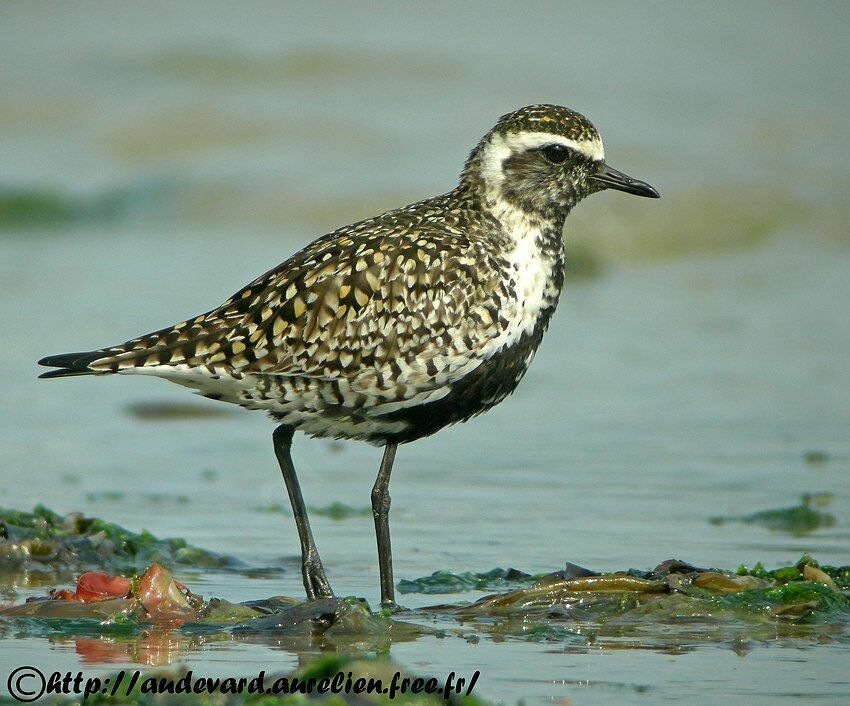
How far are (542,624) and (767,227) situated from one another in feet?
36.9

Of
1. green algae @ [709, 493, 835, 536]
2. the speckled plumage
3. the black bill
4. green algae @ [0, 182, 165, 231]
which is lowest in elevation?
green algae @ [709, 493, 835, 536]

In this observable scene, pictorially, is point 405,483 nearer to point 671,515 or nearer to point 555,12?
point 671,515

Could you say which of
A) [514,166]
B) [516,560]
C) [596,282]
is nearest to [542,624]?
[516,560]

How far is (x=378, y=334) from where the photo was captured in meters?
6.44

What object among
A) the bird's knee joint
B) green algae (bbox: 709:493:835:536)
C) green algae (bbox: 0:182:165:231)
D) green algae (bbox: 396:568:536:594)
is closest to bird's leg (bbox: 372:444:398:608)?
the bird's knee joint

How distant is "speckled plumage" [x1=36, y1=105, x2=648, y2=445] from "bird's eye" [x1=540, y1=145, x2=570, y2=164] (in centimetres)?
42

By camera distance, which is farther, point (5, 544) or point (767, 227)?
point (767, 227)

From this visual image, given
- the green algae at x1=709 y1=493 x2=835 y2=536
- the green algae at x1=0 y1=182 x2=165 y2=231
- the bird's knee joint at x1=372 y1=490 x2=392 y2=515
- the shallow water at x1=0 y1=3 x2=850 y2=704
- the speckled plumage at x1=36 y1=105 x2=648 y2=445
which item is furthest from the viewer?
the green algae at x1=0 y1=182 x2=165 y2=231

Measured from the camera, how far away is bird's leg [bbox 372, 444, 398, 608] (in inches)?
Result: 256

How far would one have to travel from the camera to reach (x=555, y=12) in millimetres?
26047

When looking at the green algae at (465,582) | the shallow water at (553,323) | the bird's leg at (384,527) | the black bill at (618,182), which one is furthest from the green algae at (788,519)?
the bird's leg at (384,527)

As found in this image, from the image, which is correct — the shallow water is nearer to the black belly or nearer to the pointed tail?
the black belly

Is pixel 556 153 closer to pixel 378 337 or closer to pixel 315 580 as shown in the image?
pixel 378 337

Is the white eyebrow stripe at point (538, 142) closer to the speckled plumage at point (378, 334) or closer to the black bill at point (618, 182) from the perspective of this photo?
the black bill at point (618, 182)
